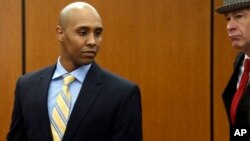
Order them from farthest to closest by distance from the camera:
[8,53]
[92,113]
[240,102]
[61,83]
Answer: [8,53] → [61,83] → [92,113] → [240,102]

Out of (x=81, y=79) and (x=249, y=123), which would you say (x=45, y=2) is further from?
(x=249, y=123)

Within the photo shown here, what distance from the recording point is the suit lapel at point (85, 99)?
2055 millimetres

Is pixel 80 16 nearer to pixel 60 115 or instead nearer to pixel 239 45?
pixel 60 115

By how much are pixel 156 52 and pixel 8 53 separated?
116cm

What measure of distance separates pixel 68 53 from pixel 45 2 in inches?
70.4

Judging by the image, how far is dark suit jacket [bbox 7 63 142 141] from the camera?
2.06 meters

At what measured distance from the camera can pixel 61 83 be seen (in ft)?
7.19

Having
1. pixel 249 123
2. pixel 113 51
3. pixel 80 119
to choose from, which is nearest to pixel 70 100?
pixel 80 119

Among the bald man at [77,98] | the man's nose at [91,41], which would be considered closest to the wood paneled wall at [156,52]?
the bald man at [77,98]

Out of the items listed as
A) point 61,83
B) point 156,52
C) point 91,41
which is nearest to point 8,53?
point 156,52

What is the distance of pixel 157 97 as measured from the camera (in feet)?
12.9

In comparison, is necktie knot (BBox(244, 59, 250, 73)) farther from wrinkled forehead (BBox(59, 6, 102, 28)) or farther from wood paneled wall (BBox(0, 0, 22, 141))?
wood paneled wall (BBox(0, 0, 22, 141))

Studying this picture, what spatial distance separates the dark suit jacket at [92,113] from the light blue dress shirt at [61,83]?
0.07ft

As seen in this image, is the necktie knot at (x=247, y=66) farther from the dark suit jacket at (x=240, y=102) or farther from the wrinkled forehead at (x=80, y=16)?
the wrinkled forehead at (x=80, y=16)
